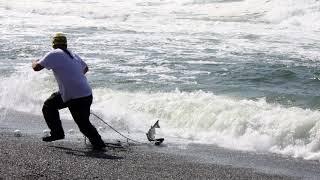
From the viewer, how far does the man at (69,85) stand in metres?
8.48

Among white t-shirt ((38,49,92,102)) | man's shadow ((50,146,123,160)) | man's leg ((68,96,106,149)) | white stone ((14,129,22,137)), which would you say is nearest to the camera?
man's shadow ((50,146,123,160))

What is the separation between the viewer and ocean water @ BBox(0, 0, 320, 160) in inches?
434

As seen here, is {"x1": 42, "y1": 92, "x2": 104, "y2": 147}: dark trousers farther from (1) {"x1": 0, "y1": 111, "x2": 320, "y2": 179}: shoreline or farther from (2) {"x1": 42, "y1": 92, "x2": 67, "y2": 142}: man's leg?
(1) {"x1": 0, "y1": 111, "x2": 320, "y2": 179}: shoreline

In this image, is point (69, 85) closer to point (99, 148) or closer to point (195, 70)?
point (99, 148)

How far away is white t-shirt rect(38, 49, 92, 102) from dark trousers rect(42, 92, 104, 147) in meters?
0.10

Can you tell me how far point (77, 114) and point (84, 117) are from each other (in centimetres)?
10

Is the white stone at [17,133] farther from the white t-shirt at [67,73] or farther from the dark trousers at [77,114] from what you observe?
the white t-shirt at [67,73]

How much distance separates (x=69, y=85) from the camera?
8.57 meters

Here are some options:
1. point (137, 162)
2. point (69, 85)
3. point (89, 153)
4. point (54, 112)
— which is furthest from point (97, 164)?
point (54, 112)

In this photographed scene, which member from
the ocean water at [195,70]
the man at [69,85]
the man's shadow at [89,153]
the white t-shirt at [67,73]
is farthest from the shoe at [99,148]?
the ocean water at [195,70]

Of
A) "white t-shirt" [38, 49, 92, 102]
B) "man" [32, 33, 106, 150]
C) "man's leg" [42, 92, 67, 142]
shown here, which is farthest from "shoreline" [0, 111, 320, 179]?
"white t-shirt" [38, 49, 92, 102]

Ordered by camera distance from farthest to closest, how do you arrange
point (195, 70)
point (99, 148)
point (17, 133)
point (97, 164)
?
point (195, 70) → point (17, 133) → point (99, 148) → point (97, 164)

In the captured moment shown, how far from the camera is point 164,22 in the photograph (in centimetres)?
3247

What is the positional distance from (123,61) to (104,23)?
45.9ft
